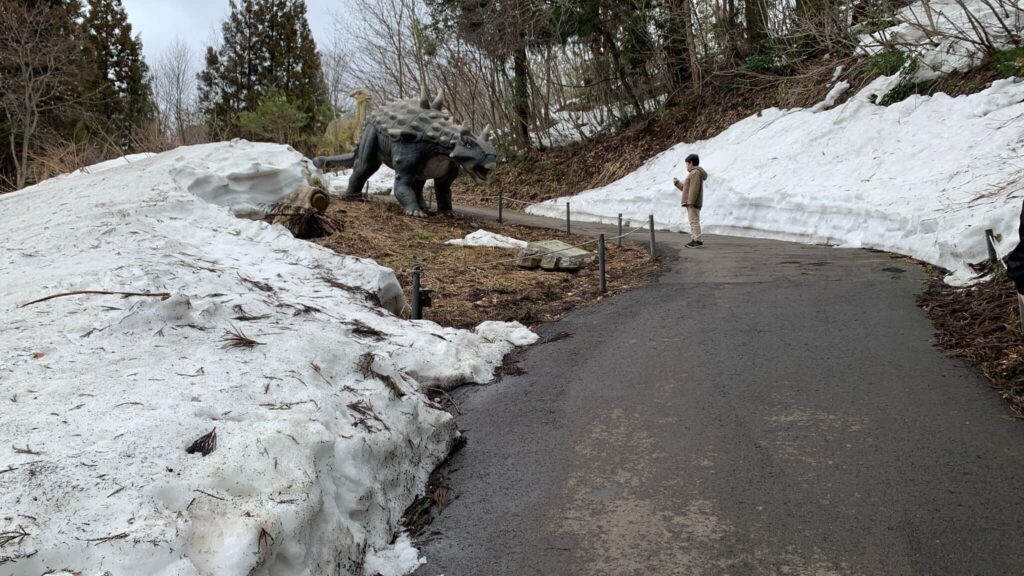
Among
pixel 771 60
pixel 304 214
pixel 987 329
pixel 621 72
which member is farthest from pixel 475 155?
pixel 621 72

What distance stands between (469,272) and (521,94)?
19.7 m

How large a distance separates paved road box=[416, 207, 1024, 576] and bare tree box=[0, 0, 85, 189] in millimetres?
21227

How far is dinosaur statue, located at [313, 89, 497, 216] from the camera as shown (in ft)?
47.0

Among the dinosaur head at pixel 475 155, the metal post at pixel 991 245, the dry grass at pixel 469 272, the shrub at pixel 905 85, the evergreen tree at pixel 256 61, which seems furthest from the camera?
the evergreen tree at pixel 256 61

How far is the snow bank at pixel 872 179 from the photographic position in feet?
32.9

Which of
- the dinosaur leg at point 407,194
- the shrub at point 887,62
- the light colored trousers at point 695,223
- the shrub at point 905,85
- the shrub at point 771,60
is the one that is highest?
the shrub at point 771,60

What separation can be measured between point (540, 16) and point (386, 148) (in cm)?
861

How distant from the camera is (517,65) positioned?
28.0 meters

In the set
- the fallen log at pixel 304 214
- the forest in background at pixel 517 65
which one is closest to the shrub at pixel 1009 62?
the forest in background at pixel 517 65

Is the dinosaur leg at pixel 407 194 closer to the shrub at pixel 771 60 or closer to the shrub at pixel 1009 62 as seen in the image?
the shrub at pixel 771 60

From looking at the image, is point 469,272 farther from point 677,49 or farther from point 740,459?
point 677,49

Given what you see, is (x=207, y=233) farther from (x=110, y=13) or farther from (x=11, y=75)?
(x=110, y=13)

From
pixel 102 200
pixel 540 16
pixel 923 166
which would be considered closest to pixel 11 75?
pixel 540 16

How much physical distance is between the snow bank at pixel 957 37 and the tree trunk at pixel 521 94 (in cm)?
1313
